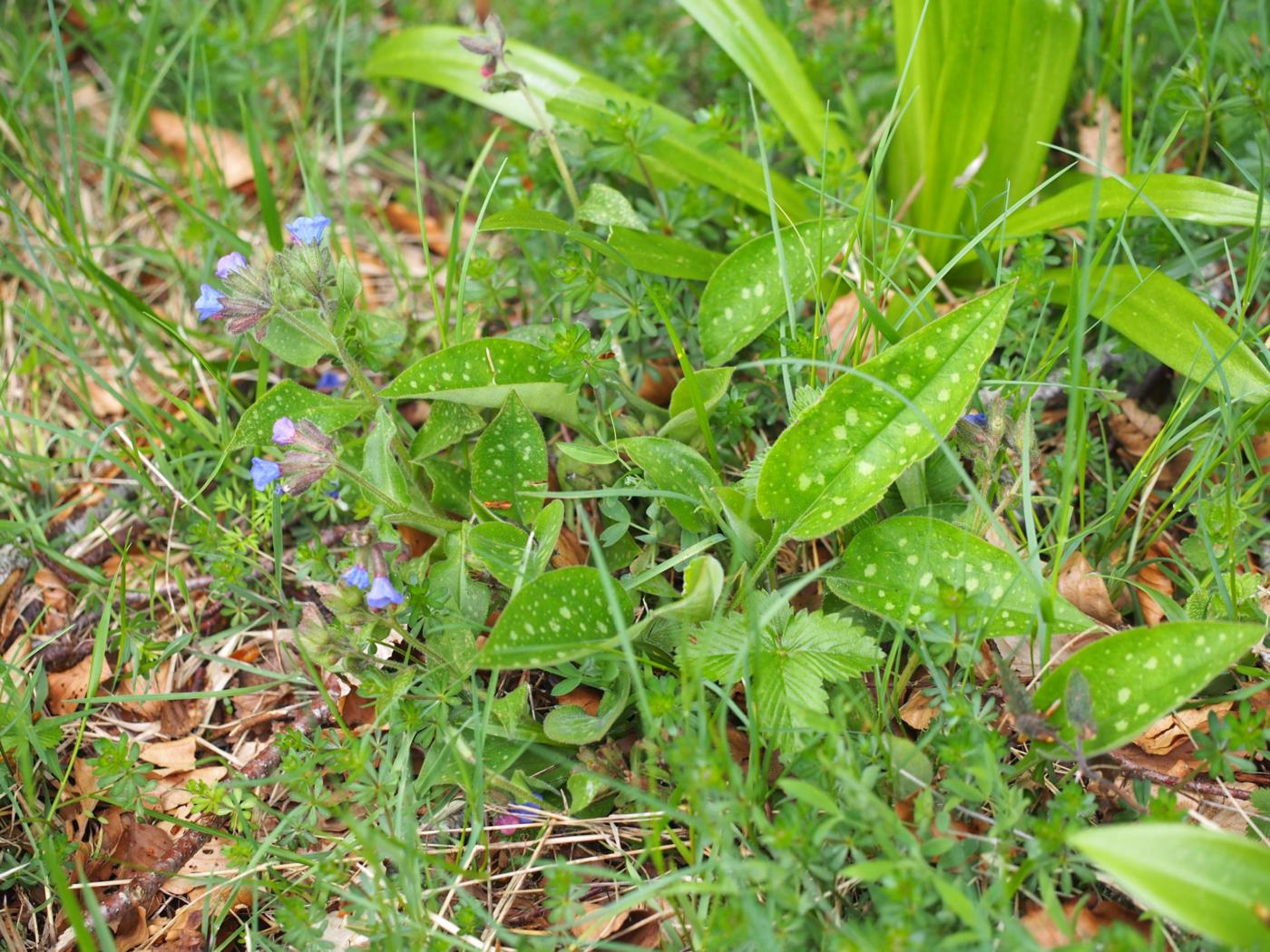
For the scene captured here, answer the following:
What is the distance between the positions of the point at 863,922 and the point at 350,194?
78.3 inches

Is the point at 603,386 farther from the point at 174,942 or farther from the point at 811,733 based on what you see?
the point at 174,942

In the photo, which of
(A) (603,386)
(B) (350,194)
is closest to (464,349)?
(A) (603,386)

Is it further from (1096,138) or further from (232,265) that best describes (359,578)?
(1096,138)

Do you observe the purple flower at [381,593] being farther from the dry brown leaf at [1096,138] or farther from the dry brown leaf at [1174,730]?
the dry brown leaf at [1096,138]

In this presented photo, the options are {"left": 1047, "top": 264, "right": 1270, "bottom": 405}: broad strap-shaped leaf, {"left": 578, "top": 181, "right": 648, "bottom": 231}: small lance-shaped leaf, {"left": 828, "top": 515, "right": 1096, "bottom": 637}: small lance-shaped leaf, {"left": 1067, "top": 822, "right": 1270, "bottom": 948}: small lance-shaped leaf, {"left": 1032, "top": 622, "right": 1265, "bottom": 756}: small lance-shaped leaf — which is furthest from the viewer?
{"left": 578, "top": 181, "right": 648, "bottom": 231}: small lance-shaped leaf

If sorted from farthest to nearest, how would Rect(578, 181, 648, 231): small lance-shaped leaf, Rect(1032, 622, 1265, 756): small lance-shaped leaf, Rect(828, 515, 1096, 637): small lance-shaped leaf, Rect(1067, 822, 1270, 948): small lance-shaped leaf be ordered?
Rect(578, 181, 648, 231): small lance-shaped leaf
Rect(828, 515, 1096, 637): small lance-shaped leaf
Rect(1032, 622, 1265, 756): small lance-shaped leaf
Rect(1067, 822, 1270, 948): small lance-shaped leaf

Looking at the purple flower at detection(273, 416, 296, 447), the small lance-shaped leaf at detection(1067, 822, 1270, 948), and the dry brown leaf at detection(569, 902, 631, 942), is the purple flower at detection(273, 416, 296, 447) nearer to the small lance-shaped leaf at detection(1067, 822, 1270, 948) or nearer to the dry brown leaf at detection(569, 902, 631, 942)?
the dry brown leaf at detection(569, 902, 631, 942)

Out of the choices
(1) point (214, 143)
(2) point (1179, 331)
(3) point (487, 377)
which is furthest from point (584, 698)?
(1) point (214, 143)

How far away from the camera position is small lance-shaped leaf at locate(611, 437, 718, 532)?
4.67 ft

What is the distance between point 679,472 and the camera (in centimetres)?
144

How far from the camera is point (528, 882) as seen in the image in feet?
4.45

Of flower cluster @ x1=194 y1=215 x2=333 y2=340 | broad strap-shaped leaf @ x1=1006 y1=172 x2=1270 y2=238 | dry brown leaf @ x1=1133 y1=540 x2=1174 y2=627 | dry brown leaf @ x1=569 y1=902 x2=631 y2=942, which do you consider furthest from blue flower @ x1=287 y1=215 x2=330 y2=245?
dry brown leaf @ x1=1133 y1=540 x2=1174 y2=627

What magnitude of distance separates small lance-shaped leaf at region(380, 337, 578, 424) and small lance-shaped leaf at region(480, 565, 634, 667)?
32 centimetres

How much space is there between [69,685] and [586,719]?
3.17ft
